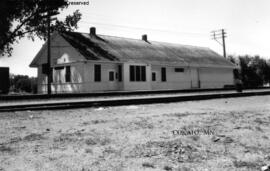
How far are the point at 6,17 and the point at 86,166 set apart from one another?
2703 cm

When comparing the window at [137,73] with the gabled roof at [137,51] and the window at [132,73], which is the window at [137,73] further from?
the gabled roof at [137,51]

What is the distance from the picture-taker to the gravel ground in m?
3.45

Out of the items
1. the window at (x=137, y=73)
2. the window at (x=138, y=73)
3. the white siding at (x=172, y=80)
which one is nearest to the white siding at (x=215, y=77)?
the white siding at (x=172, y=80)

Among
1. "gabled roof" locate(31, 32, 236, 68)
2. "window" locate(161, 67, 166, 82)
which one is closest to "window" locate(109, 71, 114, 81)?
"gabled roof" locate(31, 32, 236, 68)

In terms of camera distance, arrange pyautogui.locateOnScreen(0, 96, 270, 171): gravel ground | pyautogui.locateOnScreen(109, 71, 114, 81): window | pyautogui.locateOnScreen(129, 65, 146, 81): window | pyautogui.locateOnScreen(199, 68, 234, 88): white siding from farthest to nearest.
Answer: pyautogui.locateOnScreen(199, 68, 234, 88): white siding
pyautogui.locateOnScreen(129, 65, 146, 81): window
pyautogui.locateOnScreen(109, 71, 114, 81): window
pyautogui.locateOnScreen(0, 96, 270, 171): gravel ground

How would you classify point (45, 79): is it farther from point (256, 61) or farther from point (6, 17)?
point (256, 61)

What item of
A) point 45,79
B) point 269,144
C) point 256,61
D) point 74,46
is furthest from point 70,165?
point 256,61

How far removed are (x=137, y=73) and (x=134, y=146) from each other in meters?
22.5

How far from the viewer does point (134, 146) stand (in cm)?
423

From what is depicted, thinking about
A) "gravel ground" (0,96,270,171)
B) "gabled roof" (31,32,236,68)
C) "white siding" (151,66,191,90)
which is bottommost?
"gravel ground" (0,96,270,171)

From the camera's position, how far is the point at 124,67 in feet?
83.3

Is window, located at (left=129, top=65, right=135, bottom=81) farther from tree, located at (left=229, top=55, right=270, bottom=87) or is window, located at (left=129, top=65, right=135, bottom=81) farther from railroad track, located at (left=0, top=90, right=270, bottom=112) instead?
tree, located at (left=229, top=55, right=270, bottom=87)

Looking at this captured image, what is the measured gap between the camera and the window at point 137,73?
2611cm

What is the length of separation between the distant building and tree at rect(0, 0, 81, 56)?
229cm
